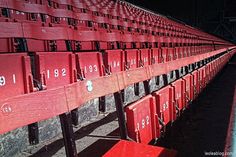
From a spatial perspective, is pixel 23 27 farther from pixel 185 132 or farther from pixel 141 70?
pixel 185 132

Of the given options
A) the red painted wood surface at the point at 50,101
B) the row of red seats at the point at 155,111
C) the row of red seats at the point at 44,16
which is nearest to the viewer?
the red painted wood surface at the point at 50,101

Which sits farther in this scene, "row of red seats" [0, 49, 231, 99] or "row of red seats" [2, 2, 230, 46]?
"row of red seats" [2, 2, 230, 46]

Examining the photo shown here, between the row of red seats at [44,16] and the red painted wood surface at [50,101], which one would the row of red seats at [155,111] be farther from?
the row of red seats at [44,16]

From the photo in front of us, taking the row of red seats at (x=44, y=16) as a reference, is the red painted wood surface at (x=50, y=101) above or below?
below

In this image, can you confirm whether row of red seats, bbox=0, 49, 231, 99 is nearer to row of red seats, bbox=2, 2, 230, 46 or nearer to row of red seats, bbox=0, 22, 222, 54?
row of red seats, bbox=0, 22, 222, 54

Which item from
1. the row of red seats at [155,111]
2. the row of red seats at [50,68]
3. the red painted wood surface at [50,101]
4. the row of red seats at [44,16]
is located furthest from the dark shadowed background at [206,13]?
the red painted wood surface at [50,101]

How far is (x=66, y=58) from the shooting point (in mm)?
595

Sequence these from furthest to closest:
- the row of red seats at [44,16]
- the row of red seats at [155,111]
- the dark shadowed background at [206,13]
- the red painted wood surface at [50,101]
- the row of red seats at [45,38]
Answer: the dark shadowed background at [206,13] → the row of red seats at [44,16] → the row of red seats at [155,111] → the row of red seats at [45,38] → the red painted wood surface at [50,101]

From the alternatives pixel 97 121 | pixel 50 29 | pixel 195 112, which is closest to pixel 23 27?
pixel 50 29

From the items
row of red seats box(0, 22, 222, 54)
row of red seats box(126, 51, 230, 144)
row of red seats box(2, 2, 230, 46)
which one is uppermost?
row of red seats box(2, 2, 230, 46)

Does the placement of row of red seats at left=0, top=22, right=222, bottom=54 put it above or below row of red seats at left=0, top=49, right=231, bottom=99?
above

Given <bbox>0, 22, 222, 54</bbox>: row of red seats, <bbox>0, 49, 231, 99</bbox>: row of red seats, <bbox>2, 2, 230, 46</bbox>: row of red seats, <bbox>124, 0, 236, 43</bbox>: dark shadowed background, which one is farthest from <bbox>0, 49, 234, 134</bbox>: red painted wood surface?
<bbox>124, 0, 236, 43</bbox>: dark shadowed background

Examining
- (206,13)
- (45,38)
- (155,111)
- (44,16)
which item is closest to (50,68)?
(45,38)

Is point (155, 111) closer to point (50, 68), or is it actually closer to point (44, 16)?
point (50, 68)
